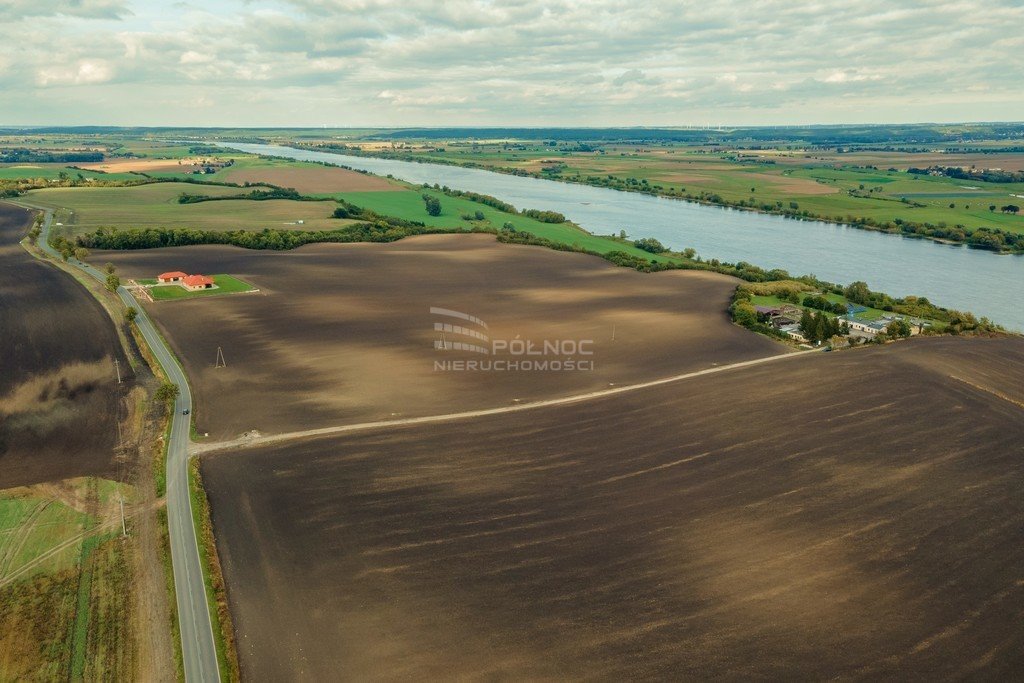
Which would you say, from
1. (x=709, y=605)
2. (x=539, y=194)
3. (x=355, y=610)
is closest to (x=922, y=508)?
(x=709, y=605)

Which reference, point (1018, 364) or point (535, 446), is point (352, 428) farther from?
point (1018, 364)

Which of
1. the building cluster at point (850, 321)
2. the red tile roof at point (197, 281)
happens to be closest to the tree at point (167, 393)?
the red tile roof at point (197, 281)

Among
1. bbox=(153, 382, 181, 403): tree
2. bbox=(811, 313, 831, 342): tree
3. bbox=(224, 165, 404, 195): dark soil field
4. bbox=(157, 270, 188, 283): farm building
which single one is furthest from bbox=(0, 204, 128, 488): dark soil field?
bbox=(224, 165, 404, 195): dark soil field

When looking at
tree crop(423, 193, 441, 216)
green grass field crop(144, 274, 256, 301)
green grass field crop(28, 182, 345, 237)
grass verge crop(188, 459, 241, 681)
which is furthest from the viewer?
tree crop(423, 193, 441, 216)

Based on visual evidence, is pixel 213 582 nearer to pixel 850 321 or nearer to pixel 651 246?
pixel 850 321

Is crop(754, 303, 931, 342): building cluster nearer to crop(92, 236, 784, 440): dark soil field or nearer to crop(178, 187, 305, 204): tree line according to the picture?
crop(92, 236, 784, 440): dark soil field

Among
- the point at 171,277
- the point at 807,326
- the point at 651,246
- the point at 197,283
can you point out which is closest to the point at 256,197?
the point at 171,277

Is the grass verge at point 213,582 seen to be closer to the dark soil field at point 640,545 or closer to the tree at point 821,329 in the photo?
the dark soil field at point 640,545
